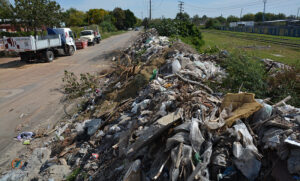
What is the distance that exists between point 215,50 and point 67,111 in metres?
8.39

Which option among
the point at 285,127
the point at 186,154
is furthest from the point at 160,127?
the point at 285,127

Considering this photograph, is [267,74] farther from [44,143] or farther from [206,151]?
[44,143]

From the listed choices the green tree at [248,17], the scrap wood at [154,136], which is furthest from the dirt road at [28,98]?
the green tree at [248,17]

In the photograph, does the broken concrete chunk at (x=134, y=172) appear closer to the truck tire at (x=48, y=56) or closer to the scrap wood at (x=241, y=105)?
the scrap wood at (x=241, y=105)

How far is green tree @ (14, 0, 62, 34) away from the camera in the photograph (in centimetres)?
1789

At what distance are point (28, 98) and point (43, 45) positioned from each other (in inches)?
283

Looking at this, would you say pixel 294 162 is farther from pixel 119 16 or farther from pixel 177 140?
pixel 119 16

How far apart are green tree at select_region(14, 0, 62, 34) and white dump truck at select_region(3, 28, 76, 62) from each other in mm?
3881

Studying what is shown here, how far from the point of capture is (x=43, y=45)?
13711 mm

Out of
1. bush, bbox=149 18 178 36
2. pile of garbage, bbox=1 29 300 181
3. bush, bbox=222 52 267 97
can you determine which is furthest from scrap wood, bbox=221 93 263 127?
bush, bbox=149 18 178 36

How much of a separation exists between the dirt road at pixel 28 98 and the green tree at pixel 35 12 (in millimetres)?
7403

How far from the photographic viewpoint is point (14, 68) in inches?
510

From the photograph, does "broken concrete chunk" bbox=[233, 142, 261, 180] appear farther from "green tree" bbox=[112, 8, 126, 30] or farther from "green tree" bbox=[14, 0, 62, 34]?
"green tree" bbox=[112, 8, 126, 30]

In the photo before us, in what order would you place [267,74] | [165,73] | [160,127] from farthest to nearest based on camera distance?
[165,73] → [267,74] → [160,127]
